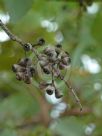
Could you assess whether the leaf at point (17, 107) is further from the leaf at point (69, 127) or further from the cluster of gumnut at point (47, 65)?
the cluster of gumnut at point (47, 65)

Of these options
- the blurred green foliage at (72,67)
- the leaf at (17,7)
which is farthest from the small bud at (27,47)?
the blurred green foliage at (72,67)

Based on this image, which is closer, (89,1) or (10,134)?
(89,1)

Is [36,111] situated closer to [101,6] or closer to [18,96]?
[18,96]

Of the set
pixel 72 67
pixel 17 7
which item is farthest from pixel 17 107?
pixel 17 7

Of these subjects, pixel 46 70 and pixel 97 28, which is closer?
pixel 46 70

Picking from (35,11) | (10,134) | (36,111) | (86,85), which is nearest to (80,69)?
(86,85)

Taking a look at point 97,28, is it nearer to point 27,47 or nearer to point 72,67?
point 72,67
